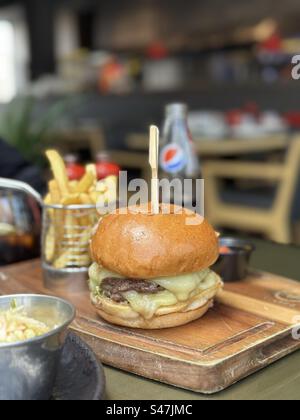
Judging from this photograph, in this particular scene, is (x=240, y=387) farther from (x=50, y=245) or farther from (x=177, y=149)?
(x=177, y=149)

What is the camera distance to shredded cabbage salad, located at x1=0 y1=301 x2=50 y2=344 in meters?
0.79

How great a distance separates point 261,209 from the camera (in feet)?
13.0

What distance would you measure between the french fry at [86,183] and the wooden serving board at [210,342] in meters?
0.22

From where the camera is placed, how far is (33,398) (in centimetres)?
78

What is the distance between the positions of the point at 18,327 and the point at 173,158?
95cm

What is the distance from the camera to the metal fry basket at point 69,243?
4.04 ft

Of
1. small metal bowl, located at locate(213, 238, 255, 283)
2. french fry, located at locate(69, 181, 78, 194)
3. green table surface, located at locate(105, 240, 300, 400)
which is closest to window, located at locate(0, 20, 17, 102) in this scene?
french fry, located at locate(69, 181, 78, 194)

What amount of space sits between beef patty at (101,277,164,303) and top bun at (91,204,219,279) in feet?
0.06

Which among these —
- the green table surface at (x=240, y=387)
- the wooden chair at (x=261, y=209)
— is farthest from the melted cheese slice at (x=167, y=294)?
the wooden chair at (x=261, y=209)

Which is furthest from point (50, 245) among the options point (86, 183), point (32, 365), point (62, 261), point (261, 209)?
point (261, 209)

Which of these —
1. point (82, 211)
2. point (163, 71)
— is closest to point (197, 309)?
point (82, 211)

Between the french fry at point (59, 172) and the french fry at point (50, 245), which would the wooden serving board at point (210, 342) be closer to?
the french fry at point (50, 245)

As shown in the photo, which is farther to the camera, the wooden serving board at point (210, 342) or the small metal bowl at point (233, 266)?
the small metal bowl at point (233, 266)

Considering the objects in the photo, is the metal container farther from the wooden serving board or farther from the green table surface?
the green table surface
